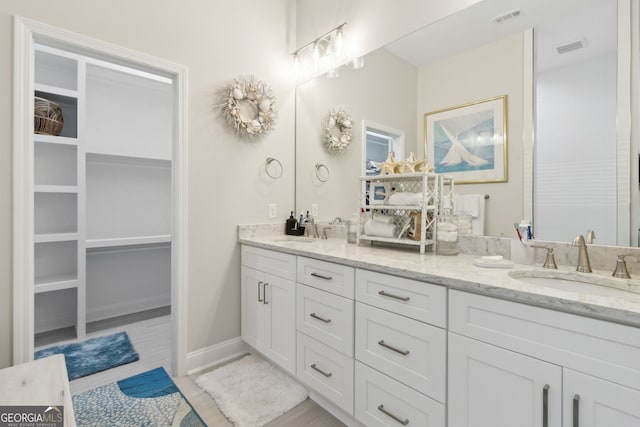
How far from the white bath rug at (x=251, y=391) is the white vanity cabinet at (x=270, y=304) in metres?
0.13

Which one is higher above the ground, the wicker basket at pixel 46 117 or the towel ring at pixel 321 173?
the wicker basket at pixel 46 117

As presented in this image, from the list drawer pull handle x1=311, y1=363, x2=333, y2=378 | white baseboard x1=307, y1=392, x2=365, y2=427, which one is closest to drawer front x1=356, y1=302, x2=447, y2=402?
drawer pull handle x1=311, y1=363, x2=333, y2=378

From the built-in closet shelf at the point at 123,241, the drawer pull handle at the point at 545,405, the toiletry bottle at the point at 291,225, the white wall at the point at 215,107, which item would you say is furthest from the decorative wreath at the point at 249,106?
the drawer pull handle at the point at 545,405

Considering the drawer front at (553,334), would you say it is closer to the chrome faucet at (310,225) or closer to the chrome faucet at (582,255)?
the chrome faucet at (582,255)

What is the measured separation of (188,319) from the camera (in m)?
2.08

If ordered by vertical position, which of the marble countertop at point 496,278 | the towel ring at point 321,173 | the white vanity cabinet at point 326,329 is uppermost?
the towel ring at point 321,173

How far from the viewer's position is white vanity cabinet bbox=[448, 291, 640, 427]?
2.60ft

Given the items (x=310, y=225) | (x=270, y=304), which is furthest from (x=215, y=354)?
(x=310, y=225)

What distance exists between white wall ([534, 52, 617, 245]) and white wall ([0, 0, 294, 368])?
176 cm

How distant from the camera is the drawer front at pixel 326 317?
1.47 metres

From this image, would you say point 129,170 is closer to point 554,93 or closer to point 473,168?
point 473,168

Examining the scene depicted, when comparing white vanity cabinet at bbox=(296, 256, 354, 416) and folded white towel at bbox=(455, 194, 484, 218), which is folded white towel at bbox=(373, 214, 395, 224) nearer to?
folded white towel at bbox=(455, 194, 484, 218)

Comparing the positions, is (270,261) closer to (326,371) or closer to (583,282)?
(326,371)

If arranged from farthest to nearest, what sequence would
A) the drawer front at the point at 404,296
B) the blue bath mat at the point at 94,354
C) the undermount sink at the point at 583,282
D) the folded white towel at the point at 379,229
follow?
the blue bath mat at the point at 94,354
the folded white towel at the point at 379,229
the drawer front at the point at 404,296
the undermount sink at the point at 583,282
